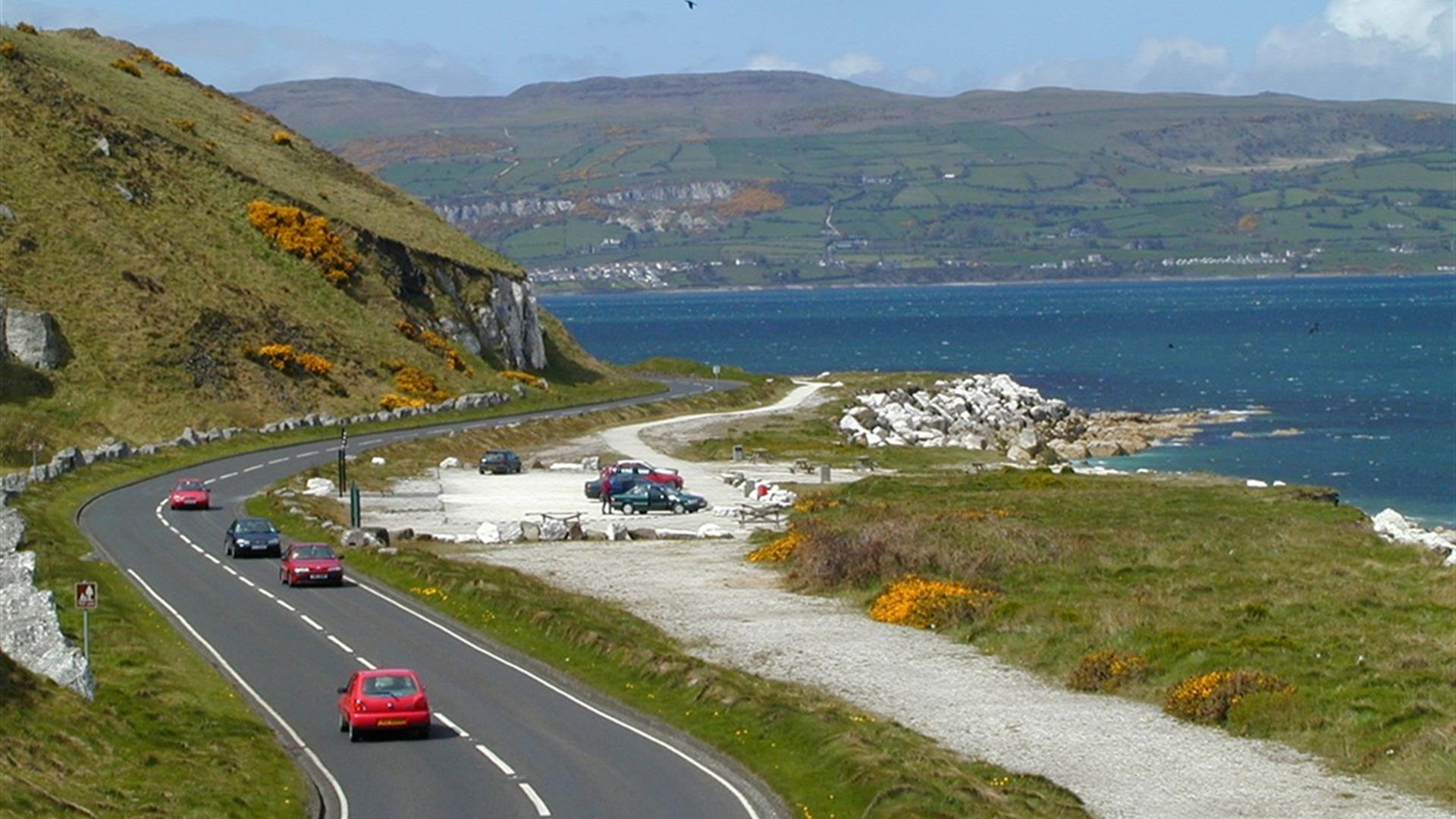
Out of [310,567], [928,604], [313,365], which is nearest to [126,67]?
[313,365]

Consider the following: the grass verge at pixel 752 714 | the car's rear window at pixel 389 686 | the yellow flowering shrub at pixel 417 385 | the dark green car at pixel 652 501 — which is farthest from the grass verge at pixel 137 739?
the yellow flowering shrub at pixel 417 385

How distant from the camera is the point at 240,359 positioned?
100312 millimetres

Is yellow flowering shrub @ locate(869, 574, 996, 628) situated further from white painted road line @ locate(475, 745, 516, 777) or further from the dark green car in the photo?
the dark green car

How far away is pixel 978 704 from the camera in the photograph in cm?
3709

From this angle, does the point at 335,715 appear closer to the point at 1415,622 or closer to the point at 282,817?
the point at 282,817

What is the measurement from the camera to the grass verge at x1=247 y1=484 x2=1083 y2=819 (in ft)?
90.8

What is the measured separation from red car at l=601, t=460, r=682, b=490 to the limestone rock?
31781mm

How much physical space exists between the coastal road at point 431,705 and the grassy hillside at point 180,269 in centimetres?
3460

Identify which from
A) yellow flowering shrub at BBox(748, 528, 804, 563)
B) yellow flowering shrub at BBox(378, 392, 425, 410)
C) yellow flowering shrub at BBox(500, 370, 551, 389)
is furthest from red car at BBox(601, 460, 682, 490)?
yellow flowering shrub at BBox(500, 370, 551, 389)

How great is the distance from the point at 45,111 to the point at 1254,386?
109242 mm

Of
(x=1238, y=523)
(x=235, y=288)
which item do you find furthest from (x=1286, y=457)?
(x=235, y=288)

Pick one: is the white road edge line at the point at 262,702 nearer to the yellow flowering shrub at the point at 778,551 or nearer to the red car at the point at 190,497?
the red car at the point at 190,497

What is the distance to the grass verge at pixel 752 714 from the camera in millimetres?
27672

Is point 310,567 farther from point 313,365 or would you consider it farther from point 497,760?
point 313,365
